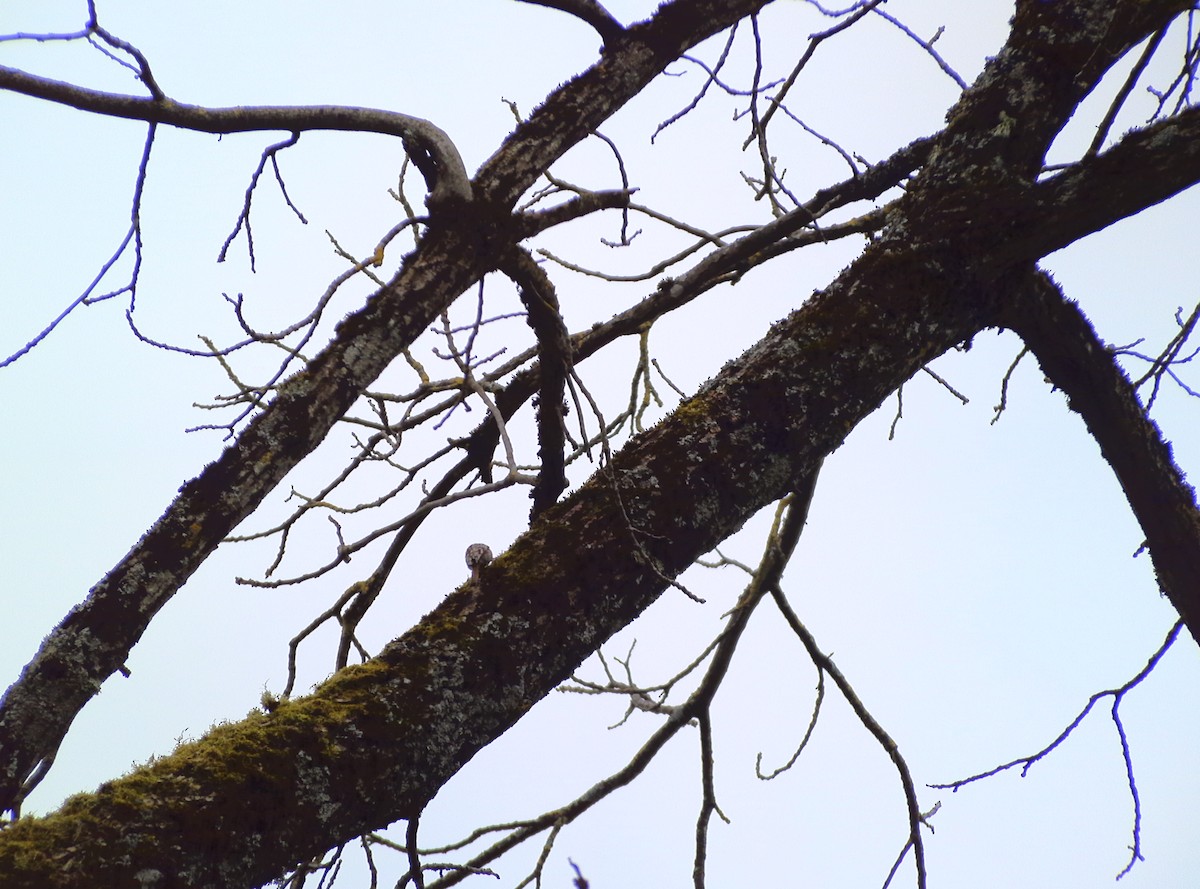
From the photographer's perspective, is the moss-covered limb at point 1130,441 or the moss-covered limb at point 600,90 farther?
the moss-covered limb at point 1130,441

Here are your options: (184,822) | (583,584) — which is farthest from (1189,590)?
(184,822)

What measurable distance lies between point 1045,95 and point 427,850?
8.05 feet

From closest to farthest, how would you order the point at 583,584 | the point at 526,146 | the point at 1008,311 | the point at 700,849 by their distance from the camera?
1. the point at 583,584
2. the point at 526,146
3. the point at 1008,311
4. the point at 700,849

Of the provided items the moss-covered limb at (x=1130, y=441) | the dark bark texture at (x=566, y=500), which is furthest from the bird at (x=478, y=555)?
the moss-covered limb at (x=1130, y=441)

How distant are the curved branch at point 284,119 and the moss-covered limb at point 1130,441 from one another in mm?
1588

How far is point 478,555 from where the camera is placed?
171cm

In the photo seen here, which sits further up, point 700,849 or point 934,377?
point 934,377

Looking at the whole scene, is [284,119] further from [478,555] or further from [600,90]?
[478,555]

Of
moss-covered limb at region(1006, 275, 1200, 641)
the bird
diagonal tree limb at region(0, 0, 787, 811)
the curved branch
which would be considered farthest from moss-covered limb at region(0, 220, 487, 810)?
moss-covered limb at region(1006, 275, 1200, 641)

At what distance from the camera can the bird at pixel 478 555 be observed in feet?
5.52

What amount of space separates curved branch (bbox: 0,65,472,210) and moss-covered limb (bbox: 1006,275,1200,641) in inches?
62.5

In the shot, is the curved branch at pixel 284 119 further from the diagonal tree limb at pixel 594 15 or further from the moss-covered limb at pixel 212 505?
the diagonal tree limb at pixel 594 15

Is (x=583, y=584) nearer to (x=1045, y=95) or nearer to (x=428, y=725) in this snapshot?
(x=428, y=725)

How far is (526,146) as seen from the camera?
1.72 meters
